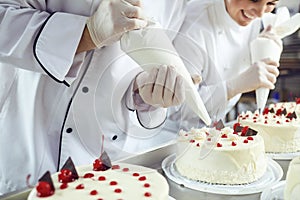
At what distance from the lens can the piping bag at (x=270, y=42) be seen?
183 cm

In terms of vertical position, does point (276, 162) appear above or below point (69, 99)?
below

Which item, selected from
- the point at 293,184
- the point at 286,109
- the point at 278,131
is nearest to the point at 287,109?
the point at 286,109

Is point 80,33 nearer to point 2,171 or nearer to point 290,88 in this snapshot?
point 2,171

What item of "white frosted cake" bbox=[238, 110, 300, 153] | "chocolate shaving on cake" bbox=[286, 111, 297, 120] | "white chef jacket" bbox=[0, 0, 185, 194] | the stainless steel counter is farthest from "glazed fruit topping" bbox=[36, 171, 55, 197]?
"chocolate shaving on cake" bbox=[286, 111, 297, 120]

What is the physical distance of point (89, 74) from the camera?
1240mm

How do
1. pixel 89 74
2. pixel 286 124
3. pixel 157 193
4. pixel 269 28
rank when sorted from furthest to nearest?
pixel 269 28
pixel 286 124
pixel 89 74
pixel 157 193

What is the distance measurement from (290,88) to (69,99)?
2878mm

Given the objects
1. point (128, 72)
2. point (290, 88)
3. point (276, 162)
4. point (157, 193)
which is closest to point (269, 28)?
point (276, 162)

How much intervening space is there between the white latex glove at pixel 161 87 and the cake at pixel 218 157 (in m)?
0.17

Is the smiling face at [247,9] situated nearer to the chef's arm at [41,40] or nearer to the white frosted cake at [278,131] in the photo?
the white frosted cake at [278,131]

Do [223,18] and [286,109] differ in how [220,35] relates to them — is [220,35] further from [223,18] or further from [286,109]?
[286,109]

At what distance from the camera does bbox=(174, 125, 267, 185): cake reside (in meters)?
1.21

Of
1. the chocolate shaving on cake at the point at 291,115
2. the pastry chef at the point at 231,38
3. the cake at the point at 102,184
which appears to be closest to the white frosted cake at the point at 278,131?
the chocolate shaving on cake at the point at 291,115

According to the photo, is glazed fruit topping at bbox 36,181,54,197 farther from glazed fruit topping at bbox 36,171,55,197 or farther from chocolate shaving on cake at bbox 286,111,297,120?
chocolate shaving on cake at bbox 286,111,297,120
